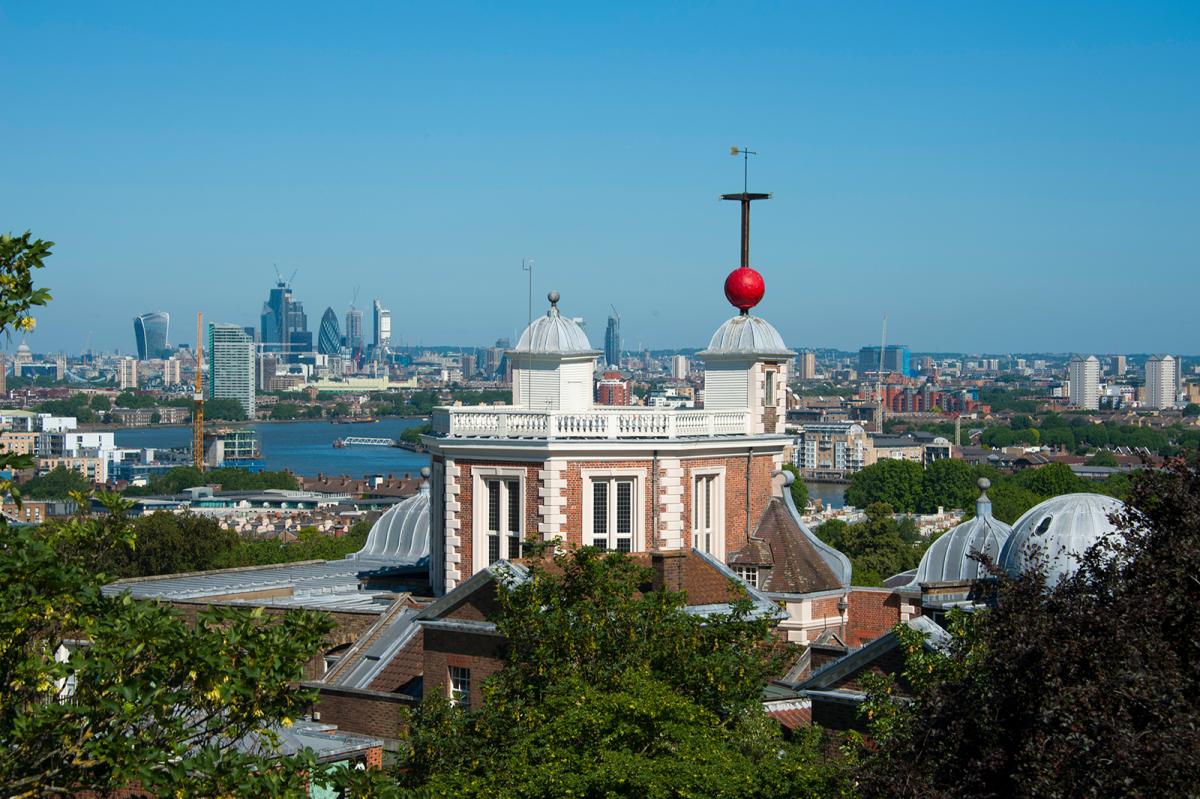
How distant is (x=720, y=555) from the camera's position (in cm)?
3781

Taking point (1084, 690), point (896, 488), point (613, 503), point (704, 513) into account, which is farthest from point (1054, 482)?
point (1084, 690)

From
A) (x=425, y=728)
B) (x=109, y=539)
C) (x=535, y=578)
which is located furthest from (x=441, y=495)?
(x=109, y=539)

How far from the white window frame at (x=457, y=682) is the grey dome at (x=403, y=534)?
13.6 meters

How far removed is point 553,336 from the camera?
130 feet

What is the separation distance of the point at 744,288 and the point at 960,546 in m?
7.91

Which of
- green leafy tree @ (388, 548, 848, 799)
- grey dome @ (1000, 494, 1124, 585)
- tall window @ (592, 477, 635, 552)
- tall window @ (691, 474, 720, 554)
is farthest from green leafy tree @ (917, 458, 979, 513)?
green leafy tree @ (388, 548, 848, 799)

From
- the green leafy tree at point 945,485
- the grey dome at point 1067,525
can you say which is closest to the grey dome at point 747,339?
the grey dome at point 1067,525

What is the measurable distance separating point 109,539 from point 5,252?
3.10 metres

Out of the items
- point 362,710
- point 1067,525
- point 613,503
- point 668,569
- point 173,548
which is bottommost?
point 173,548

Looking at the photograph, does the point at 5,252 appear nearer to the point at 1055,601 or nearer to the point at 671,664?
the point at 1055,601

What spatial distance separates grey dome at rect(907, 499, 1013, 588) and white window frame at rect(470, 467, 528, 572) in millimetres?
10363

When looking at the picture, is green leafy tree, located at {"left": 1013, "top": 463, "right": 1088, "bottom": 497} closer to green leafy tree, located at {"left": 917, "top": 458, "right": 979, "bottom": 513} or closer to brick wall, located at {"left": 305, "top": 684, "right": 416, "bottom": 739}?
green leafy tree, located at {"left": 917, "top": 458, "right": 979, "bottom": 513}

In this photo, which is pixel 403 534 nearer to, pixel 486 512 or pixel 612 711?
pixel 486 512

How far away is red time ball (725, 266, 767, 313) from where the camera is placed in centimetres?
4125
